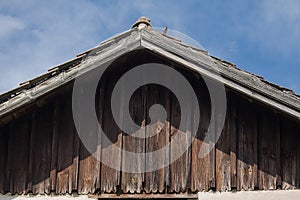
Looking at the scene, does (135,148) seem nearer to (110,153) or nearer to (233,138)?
(110,153)

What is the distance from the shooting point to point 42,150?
276 inches

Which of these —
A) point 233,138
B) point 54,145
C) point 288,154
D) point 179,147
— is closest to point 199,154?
point 179,147

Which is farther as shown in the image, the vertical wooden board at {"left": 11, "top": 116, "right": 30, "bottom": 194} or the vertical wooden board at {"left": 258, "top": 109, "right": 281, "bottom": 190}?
the vertical wooden board at {"left": 11, "top": 116, "right": 30, "bottom": 194}

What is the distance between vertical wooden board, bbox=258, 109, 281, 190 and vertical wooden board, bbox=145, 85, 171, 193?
988mm

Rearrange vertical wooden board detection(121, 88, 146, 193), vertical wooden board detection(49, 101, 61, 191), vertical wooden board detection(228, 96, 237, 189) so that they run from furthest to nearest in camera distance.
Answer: vertical wooden board detection(49, 101, 61, 191) < vertical wooden board detection(121, 88, 146, 193) < vertical wooden board detection(228, 96, 237, 189)

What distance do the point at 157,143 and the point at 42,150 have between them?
4.18 feet

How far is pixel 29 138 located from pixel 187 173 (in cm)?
181

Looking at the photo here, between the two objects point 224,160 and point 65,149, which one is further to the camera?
point 65,149

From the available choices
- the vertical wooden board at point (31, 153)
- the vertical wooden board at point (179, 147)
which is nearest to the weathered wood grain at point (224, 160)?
the vertical wooden board at point (179, 147)

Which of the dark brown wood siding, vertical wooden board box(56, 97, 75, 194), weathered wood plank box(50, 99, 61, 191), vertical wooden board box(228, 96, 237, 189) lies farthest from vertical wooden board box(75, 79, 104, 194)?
vertical wooden board box(228, 96, 237, 189)

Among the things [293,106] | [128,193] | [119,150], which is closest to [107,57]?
[119,150]

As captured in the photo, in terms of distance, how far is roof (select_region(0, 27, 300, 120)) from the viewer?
21.1 ft

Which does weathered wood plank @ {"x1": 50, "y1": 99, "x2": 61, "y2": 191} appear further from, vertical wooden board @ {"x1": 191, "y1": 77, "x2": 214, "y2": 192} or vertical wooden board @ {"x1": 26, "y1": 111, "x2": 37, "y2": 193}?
vertical wooden board @ {"x1": 191, "y1": 77, "x2": 214, "y2": 192}

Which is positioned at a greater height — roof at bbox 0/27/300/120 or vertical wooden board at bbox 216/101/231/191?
roof at bbox 0/27/300/120
